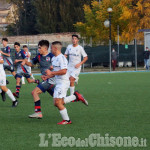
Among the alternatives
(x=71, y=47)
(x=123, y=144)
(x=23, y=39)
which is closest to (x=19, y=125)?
(x=123, y=144)

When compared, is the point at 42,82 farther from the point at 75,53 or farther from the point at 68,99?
the point at 75,53

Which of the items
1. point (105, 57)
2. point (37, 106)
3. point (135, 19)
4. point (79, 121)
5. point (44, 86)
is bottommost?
point (105, 57)

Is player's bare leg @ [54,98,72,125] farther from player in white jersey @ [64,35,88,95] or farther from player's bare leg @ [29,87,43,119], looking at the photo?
player in white jersey @ [64,35,88,95]

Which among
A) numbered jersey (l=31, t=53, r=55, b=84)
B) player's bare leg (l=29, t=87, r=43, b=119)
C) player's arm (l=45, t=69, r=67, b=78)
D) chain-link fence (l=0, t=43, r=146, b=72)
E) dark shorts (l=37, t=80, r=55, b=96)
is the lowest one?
chain-link fence (l=0, t=43, r=146, b=72)

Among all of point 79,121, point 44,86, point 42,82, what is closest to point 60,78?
point 79,121

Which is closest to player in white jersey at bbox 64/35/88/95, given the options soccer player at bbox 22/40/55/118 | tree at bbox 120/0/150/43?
soccer player at bbox 22/40/55/118

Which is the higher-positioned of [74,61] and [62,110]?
[74,61]

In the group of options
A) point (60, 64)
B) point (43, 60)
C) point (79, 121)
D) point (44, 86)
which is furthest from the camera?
point (43, 60)

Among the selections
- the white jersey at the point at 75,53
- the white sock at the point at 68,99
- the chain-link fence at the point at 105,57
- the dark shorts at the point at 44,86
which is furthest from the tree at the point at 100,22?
Result: the white sock at the point at 68,99

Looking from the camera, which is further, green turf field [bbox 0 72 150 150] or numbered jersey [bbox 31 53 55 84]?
numbered jersey [bbox 31 53 55 84]

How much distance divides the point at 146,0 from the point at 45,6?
23066 millimetres

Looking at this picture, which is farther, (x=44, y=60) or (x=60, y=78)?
(x=44, y=60)

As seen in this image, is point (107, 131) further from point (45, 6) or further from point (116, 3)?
point (45, 6)

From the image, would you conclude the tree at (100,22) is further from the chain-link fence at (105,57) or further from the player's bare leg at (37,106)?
the player's bare leg at (37,106)
